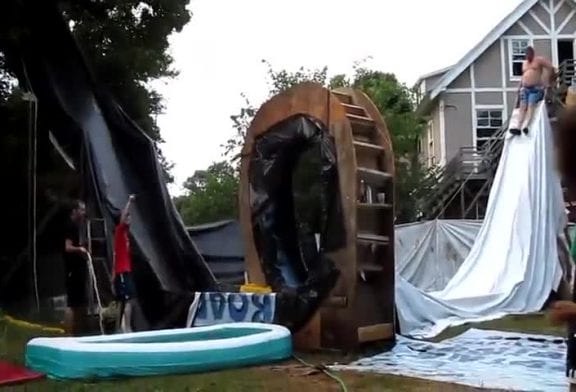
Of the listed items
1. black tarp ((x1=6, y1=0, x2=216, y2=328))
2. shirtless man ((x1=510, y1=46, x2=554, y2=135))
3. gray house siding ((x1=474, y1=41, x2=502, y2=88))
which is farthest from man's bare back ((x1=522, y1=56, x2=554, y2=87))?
gray house siding ((x1=474, y1=41, x2=502, y2=88))

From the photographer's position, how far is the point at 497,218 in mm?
14016

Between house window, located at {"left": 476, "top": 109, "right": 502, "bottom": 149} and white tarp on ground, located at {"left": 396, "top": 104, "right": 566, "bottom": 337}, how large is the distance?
1655 cm

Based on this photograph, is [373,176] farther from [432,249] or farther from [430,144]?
[430,144]

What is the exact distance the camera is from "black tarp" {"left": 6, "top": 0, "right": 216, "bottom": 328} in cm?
1056

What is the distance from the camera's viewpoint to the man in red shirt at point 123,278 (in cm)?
966

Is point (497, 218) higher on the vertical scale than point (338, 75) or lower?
lower

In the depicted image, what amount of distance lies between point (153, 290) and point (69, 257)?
1.06m

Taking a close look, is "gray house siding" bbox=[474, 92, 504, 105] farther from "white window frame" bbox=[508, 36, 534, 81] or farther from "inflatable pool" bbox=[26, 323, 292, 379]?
"inflatable pool" bbox=[26, 323, 292, 379]

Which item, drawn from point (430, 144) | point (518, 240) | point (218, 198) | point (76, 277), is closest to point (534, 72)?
point (518, 240)

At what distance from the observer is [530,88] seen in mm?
13945

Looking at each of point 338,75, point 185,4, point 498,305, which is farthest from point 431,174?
point 498,305

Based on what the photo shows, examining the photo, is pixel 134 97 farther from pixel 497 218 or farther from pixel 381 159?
pixel 381 159

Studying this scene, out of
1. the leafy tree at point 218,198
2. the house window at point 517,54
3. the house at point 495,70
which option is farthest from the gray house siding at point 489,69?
the leafy tree at point 218,198

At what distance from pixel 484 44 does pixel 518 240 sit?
1815cm
